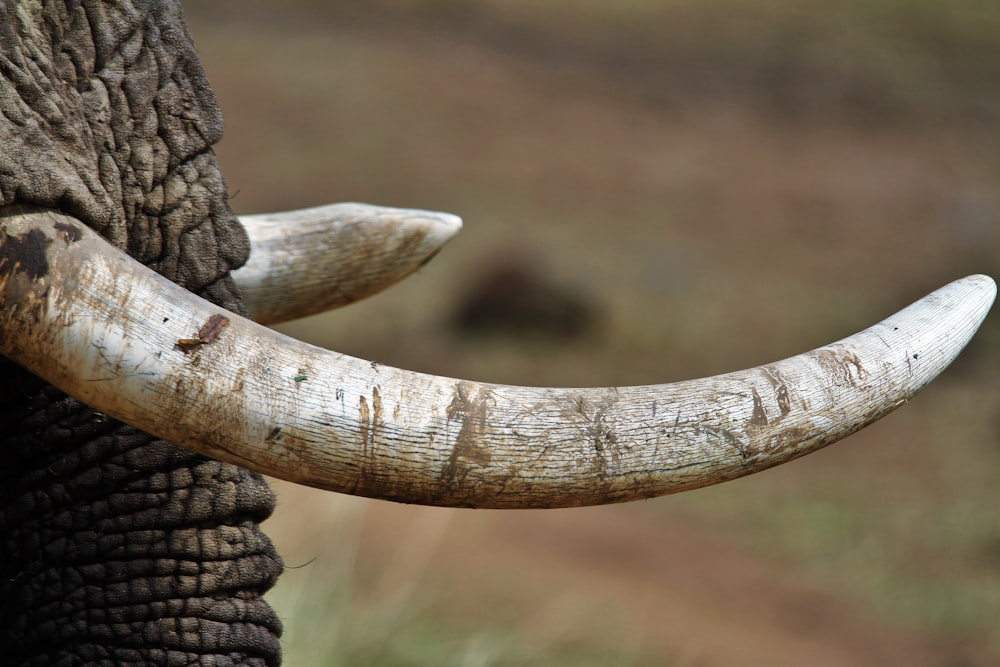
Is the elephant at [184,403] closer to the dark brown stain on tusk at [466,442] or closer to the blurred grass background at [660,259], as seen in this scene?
the dark brown stain on tusk at [466,442]

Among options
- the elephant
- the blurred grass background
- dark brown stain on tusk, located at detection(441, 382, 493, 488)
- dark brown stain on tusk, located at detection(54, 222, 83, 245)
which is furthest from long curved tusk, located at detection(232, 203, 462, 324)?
dark brown stain on tusk, located at detection(441, 382, 493, 488)

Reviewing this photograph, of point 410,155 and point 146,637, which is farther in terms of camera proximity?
point 410,155

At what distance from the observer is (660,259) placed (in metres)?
8.46

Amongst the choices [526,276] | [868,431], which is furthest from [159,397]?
[526,276]

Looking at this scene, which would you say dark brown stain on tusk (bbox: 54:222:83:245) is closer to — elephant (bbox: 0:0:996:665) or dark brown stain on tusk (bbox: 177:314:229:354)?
elephant (bbox: 0:0:996:665)

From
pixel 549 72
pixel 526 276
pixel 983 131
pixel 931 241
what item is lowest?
pixel 526 276

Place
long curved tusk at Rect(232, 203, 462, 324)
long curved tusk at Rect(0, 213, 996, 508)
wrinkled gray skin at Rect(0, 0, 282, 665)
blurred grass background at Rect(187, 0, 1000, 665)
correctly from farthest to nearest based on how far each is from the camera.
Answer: blurred grass background at Rect(187, 0, 1000, 665) → long curved tusk at Rect(232, 203, 462, 324) → wrinkled gray skin at Rect(0, 0, 282, 665) → long curved tusk at Rect(0, 213, 996, 508)

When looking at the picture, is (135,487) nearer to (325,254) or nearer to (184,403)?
(184,403)

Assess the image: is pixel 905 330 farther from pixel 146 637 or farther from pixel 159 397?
pixel 146 637

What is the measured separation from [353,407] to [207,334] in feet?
0.58

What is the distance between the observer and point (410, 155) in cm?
991

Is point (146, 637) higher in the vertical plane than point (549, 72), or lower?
lower

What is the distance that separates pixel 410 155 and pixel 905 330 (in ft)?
28.5

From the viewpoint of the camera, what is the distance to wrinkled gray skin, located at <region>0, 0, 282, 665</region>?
5.25ft
